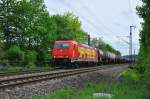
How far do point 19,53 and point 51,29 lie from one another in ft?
86.0

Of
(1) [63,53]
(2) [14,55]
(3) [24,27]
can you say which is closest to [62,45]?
(1) [63,53]

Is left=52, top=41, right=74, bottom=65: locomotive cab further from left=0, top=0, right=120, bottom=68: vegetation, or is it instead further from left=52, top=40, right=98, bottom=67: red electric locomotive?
left=0, top=0, right=120, bottom=68: vegetation

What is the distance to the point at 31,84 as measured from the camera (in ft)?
67.8

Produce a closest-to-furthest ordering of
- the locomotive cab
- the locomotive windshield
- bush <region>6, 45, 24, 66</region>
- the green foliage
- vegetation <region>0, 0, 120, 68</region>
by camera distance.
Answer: the locomotive cab, the locomotive windshield, bush <region>6, 45, 24, 66</region>, the green foliage, vegetation <region>0, 0, 120, 68</region>

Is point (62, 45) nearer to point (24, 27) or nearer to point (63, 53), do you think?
point (63, 53)

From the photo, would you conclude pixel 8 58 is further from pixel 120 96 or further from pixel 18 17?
pixel 120 96

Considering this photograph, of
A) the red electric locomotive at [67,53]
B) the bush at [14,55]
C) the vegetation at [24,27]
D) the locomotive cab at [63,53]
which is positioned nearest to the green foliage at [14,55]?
the bush at [14,55]

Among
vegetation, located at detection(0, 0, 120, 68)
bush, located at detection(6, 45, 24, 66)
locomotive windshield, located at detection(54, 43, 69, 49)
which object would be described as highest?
vegetation, located at detection(0, 0, 120, 68)

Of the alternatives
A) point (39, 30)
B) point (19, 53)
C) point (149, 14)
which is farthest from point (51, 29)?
point (149, 14)

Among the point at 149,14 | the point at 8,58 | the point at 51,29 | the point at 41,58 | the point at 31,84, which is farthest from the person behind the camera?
the point at 51,29

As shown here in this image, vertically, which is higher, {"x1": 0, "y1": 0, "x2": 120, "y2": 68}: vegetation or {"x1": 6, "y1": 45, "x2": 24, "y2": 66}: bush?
{"x1": 0, "y1": 0, "x2": 120, "y2": 68}: vegetation

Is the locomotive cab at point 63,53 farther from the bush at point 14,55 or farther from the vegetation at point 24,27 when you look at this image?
the vegetation at point 24,27

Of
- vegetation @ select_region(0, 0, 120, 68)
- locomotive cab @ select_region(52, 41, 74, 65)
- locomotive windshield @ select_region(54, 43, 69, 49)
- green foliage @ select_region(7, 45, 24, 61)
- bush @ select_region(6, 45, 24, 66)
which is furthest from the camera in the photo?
vegetation @ select_region(0, 0, 120, 68)

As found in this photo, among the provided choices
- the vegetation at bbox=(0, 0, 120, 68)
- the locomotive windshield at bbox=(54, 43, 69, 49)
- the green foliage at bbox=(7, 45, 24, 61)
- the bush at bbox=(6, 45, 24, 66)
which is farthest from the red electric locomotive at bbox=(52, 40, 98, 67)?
the vegetation at bbox=(0, 0, 120, 68)
